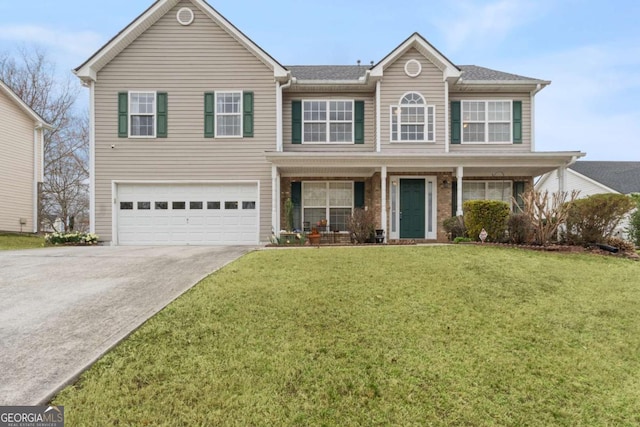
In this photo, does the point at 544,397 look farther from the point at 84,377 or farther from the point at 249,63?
the point at 249,63

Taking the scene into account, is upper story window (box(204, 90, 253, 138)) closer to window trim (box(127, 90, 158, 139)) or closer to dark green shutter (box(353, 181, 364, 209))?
window trim (box(127, 90, 158, 139))

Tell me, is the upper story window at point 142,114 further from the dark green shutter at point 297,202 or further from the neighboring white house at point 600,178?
the neighboring white house at point 600,178

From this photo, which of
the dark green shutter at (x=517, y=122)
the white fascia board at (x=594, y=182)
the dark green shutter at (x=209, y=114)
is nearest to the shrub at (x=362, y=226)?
the dark green shutter at (x=209, y=114)

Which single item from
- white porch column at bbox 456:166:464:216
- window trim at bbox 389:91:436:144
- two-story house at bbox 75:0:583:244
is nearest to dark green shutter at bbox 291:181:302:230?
two-story house at bbox 75:0:583:244

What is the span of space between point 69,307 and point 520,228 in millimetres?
10305

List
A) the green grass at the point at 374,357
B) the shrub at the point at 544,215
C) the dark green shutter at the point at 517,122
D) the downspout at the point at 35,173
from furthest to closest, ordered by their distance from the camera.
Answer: the downspout at the point at 35,173 < the dark green shutter at the point at 517,122 < the shrub at the point at 544,215 < the green grass at the point at 374,357

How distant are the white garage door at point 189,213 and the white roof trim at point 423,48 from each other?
250 inches

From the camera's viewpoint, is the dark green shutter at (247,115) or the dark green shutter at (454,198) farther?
the dark green shutter at (454,198)

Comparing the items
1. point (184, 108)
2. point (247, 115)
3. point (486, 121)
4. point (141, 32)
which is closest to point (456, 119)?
point (486, 121)

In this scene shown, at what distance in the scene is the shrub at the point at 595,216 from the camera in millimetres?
9406

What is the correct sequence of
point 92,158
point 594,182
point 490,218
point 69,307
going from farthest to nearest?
point 594,182, point 92,158, point 490,218, point 69,307

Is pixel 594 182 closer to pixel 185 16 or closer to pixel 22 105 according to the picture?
pixel 185 16

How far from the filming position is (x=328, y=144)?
13844 millimetres

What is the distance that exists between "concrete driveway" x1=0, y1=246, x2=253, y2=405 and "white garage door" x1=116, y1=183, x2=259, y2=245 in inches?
168
